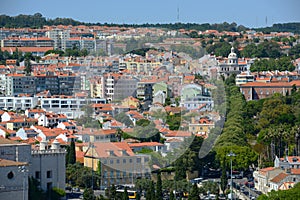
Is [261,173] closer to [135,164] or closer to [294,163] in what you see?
[294,163]

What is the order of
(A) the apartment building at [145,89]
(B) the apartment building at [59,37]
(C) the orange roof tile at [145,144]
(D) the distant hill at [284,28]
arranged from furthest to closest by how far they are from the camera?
(D) the distant hill at [284,28] < (B) the apartment building at [59,37] < (A) the apartment building at [145,89] < (C) the orange roof tile at [145,144]

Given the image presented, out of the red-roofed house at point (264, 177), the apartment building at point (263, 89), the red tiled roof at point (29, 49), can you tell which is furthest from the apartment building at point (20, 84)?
the red-roofed house at point (264, 177)

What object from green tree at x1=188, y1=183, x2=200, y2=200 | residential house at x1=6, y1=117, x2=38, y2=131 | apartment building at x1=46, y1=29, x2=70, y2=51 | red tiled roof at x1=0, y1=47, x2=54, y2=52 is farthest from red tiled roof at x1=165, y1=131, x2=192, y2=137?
apartment building at x1=46, y1=29, x2=70, y2=51

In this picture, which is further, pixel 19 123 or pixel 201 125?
pixel 19 123

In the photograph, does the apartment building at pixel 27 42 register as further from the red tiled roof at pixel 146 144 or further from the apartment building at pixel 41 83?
the red tiled roof at pixel 146 144

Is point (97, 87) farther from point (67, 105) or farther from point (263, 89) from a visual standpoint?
point (263, 89)

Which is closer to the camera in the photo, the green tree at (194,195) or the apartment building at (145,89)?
the green tree at (194,195)

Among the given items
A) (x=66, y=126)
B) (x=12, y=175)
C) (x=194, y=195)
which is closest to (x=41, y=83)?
(x=66, y=126)

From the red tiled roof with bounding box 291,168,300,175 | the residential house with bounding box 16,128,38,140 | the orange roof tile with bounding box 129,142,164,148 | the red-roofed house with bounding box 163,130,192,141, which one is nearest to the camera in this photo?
the red tiled roof with bounding box 291,168,300,175

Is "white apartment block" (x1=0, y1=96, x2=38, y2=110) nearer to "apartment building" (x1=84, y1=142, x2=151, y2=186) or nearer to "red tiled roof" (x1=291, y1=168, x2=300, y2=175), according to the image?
"apartment building" (x1=84, y1=142, x2=151, y2=186)
